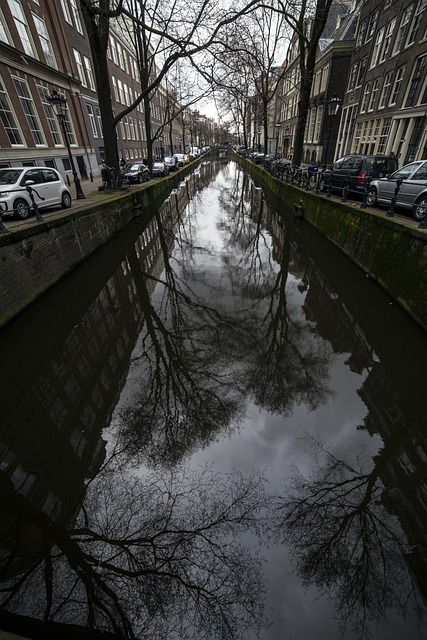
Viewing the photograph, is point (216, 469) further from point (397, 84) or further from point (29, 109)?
point (397, 84)

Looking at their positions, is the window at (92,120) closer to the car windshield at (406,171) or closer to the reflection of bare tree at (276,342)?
the reflection of bare tree at (276,342)

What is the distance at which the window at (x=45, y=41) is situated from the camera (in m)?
18.9

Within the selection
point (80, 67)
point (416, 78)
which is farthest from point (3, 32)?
point (416, 78)

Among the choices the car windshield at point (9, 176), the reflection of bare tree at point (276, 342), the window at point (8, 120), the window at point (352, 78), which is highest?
the window at point (352, 78)

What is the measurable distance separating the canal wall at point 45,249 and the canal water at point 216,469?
534 mm

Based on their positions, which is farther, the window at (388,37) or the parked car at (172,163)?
the parked car at (172,163)

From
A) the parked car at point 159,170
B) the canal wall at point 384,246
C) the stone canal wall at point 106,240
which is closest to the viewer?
the canal wall at point 384,246

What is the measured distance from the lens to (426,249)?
589 centimetres

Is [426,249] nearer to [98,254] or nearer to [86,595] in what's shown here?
[86,595]

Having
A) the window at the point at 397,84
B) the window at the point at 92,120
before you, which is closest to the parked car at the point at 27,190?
the window at the point at 92,120

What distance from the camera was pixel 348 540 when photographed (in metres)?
2.90

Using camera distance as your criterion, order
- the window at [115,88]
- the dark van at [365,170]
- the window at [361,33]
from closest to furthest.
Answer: the dark van at [365,170], the window at [361,33], the window at [115,88]

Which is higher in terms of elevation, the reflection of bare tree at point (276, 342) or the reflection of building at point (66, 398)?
the reflection of building at point (66, 398)

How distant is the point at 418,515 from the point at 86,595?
336 cm
